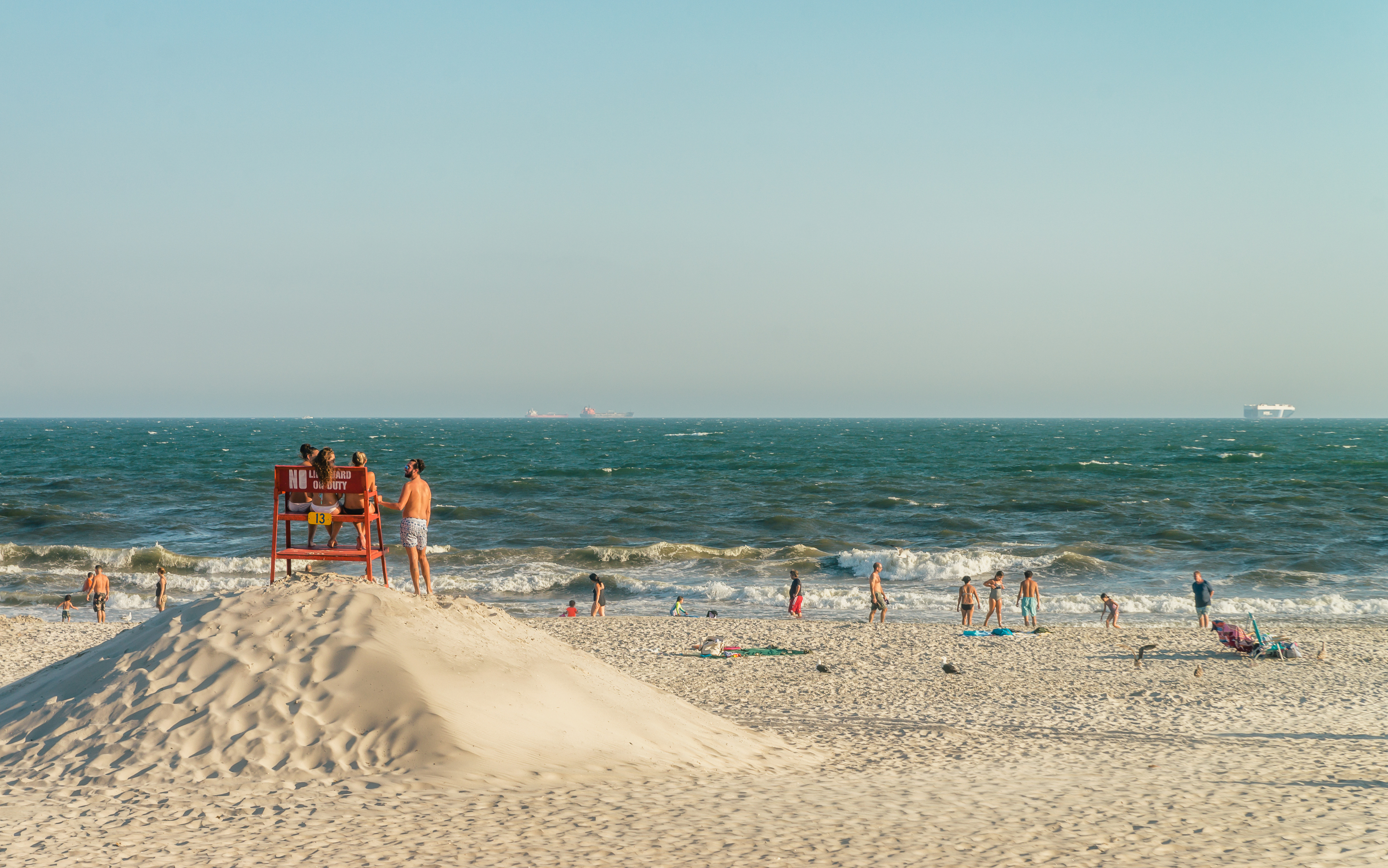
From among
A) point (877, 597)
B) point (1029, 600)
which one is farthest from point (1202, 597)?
point (877, 597)

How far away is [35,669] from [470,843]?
12.2 meters

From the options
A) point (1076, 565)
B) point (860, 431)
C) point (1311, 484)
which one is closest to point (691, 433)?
point (860, 431)

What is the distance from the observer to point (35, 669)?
14.8m

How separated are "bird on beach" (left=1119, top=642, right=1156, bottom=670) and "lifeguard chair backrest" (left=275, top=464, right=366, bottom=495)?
13.3 meters

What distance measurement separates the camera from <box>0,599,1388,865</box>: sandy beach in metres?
6.58

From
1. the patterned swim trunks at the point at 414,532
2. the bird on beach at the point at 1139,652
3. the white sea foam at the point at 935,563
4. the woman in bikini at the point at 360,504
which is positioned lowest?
the white sea foam at the point at 935,563

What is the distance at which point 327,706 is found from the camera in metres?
8.06

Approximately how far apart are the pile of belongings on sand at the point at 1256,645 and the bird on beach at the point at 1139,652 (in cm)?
124

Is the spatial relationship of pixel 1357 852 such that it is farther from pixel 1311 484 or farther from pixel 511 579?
pixel 1311 484

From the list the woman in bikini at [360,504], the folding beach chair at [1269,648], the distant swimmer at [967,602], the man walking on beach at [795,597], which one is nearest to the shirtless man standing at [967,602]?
the distant swimmer at [967,602]

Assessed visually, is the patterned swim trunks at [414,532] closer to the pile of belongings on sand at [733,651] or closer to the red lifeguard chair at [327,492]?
the red lifeguard chair at [327,492]

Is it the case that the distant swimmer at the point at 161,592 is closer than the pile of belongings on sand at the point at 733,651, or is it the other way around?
the pile of belongings on sand at the point at 733,651

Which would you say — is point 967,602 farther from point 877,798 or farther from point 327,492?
point 327,492

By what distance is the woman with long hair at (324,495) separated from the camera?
9.32 metres
